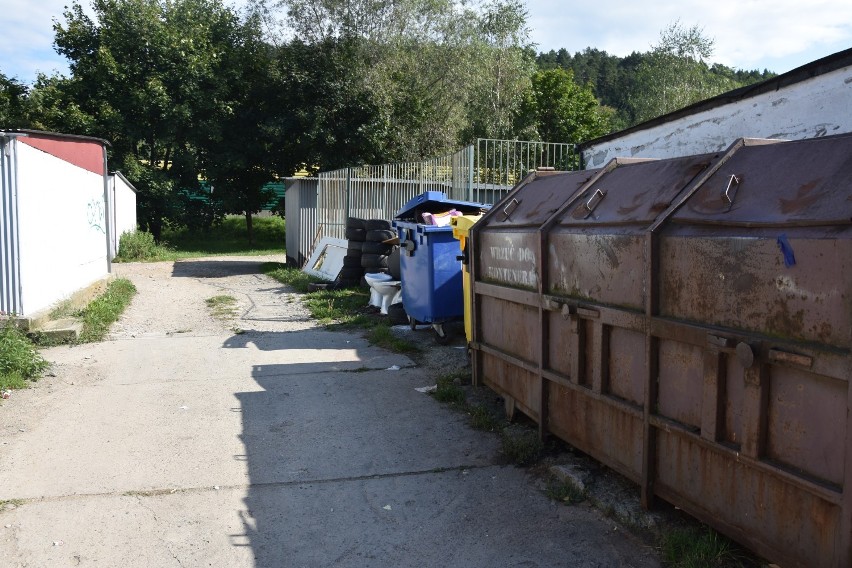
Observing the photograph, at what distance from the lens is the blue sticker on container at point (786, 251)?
2.72 m

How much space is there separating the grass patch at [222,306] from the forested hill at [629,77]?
10177 millimetres

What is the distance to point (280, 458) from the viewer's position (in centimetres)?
498

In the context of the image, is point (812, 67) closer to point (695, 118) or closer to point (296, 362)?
point (695, 118)

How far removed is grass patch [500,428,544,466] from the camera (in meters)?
4.70

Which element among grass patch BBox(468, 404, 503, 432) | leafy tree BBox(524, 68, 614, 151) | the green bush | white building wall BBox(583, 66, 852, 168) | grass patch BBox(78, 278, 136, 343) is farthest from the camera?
leafy tree BBox(524, 68, 614, 151)

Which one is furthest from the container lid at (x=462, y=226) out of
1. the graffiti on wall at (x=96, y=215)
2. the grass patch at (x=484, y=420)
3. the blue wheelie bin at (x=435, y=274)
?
the graffiti on wall at (x=96, y=215)

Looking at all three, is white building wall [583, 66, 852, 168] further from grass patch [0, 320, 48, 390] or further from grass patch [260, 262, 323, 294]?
grass patch [260, 262, 323, 294]

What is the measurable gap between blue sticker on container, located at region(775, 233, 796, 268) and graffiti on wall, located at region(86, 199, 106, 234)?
511 inches

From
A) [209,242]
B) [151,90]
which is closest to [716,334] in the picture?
[151,90]

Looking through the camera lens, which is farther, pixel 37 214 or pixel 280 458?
pixel 37 214

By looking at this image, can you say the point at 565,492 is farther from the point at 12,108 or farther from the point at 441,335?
the point at 12,108

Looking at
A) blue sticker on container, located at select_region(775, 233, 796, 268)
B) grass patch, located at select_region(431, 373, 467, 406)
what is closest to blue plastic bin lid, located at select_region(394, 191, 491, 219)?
grass patch, located at select_region(431, 373, 467, 406)

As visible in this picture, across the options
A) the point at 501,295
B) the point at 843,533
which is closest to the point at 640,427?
the point at 843,533

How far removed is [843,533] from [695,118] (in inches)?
240
